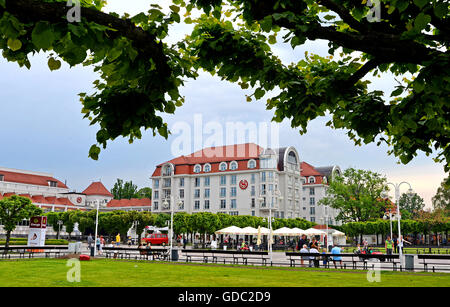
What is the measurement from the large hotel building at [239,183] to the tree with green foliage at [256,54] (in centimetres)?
7439

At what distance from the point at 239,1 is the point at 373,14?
179 cm

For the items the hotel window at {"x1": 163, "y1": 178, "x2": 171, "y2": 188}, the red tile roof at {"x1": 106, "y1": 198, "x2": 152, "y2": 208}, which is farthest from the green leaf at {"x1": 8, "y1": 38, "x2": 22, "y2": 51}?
the red tile roof at {"x1": 106, "y1": 198, "x2": 152, "y2": 208}

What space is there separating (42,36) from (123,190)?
121 m

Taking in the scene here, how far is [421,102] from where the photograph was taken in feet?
18.9

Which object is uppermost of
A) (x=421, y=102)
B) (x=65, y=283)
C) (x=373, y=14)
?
(x=373, y=14)

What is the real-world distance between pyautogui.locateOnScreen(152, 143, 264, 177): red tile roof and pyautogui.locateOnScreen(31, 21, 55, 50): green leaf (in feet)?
266

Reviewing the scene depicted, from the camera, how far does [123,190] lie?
120938mm

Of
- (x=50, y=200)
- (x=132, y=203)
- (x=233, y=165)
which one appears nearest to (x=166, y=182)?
(x=132, y=203)

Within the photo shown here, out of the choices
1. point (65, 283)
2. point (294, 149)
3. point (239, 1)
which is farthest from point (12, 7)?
point (294, 149)

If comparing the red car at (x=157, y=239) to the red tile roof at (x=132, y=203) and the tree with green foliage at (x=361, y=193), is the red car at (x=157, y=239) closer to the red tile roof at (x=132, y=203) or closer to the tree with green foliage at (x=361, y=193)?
the tree with green foliage at (x=361, y=193)

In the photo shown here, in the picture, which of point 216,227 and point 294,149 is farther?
point 294,149

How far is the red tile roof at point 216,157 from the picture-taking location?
87125mm

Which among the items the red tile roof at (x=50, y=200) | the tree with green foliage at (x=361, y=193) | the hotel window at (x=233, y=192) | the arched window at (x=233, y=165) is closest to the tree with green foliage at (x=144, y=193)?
the red tile roof at (x=50, y=200)

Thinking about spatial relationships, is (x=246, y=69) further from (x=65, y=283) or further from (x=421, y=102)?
(x=65, y=283)
